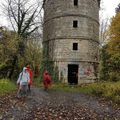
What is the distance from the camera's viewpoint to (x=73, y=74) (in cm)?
3631

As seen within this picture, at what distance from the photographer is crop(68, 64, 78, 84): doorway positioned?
1417 inches

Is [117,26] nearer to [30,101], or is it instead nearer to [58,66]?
[58,66]

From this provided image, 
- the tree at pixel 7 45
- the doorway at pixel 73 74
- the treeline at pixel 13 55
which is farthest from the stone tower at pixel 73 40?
the treeline at pixel 13 55

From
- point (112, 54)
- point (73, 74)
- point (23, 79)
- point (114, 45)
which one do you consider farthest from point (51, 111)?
point (114, 45)

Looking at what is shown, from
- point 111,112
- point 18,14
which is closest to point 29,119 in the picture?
point 111,112

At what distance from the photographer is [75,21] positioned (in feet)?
118

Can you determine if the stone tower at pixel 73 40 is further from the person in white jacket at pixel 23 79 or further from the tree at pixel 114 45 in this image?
the person in white jacket at pixel 23 79

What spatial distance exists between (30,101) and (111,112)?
4932mm

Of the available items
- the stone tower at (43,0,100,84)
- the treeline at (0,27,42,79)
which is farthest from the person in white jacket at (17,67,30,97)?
the treeline at (0,27,42,79)

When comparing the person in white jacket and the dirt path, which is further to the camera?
the person in white jacket

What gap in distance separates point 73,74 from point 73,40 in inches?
149

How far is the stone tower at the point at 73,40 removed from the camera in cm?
3525

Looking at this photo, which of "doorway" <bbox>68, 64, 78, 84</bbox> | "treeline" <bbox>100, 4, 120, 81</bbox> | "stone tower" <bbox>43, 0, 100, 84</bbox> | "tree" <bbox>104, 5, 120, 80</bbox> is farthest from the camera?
"doorway" <bbox>68, 64, 78, 84</bbox>

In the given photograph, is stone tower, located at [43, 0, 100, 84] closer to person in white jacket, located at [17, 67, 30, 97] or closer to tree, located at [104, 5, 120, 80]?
tree, located at [104, 5, 120, 80]
